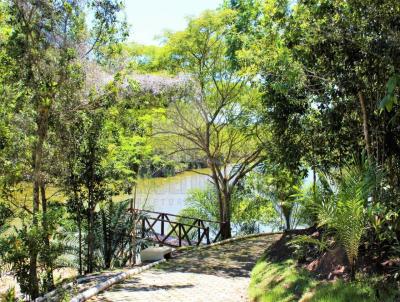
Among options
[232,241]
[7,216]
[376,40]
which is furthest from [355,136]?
[232,241]

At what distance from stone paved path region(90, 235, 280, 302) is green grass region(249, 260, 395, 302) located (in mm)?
478

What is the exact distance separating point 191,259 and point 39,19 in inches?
275

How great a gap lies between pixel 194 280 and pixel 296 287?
316 cm

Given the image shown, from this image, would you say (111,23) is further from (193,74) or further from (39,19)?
(193,74)

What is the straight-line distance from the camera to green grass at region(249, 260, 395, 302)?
4840 millimetres

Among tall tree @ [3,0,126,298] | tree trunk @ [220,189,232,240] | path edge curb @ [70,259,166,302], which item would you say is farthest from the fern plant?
tree trunk @ [220,189,232,240]

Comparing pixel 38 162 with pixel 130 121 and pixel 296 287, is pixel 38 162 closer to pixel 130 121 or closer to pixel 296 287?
pixel 130 121

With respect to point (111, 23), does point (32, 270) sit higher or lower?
lower

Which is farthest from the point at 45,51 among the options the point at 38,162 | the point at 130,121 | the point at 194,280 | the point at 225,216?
the point at 225,216

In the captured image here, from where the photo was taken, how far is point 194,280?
8758 mm

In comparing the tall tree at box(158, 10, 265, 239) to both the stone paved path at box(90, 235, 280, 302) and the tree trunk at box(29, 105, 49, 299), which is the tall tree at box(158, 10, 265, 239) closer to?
the stone paved path at box(90, 235, 280, 302)

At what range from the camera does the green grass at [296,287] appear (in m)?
4.84

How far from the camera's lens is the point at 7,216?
8.44 m

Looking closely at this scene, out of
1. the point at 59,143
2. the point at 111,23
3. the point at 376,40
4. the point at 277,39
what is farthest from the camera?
the point at 59,143
